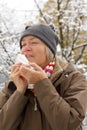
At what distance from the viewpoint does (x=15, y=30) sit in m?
5.67

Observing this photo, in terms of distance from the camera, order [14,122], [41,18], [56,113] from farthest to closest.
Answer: [41,18], [14,122], [56,113]

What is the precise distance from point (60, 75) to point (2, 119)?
0.41 meters

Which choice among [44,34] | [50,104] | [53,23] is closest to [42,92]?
[50,104]

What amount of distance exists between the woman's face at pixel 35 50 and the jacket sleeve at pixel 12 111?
0.70 ft

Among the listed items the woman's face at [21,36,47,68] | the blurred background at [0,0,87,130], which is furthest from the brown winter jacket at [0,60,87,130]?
the blurred background at [0,0,87,130]

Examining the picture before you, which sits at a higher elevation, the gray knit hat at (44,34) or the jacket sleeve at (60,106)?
the gray knit hat at (44,34)

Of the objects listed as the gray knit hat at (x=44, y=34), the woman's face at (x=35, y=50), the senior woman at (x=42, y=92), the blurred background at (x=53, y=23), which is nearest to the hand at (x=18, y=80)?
the senior woman at (x=42, y=92)

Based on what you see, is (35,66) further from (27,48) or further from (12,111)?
(12,111)

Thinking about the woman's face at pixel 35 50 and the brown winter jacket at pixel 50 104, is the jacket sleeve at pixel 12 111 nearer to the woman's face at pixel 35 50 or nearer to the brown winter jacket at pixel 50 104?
the brown winter jacket at pixel 50 104

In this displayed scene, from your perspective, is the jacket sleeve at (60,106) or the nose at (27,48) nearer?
the jacket sleeve at (60,106)

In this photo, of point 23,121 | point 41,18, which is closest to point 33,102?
point 23,121

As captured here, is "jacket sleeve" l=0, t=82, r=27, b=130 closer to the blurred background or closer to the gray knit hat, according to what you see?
the gray knit hat

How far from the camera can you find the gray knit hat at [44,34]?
1.79 meters

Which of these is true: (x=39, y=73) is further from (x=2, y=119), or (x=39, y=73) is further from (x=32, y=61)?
(x=2, y=119)
